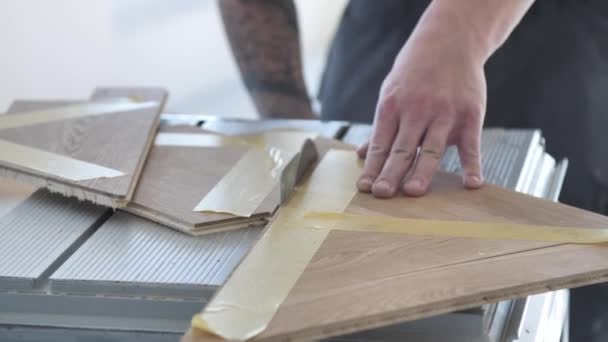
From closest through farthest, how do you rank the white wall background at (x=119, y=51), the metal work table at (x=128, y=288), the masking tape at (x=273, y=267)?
1. the masking tape at (x=273, y=267)
2. the metal work table at (x=128, y=288)
3. the white wall background at (x=119, y=51)

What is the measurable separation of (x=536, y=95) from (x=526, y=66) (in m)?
0.06

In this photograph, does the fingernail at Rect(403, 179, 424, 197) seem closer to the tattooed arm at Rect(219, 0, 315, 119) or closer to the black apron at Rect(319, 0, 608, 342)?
the black apron at Rect(319, 0, 608, 342)

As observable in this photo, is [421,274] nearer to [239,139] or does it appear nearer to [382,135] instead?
[382,135]

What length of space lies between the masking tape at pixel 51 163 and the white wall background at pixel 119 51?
30.5 inches

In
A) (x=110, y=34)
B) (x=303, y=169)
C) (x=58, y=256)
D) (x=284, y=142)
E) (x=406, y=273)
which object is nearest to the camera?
(x=406, y=273)

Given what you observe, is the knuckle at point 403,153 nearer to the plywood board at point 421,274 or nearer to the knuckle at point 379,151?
the knuckle at point 379,151

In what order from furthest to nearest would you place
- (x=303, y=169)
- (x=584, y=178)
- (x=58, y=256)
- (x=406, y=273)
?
(x=584, y=178)
(x=303, y=169)
(x=58, y=256)
(x=406, y=273)

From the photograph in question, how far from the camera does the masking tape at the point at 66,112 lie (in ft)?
3.81

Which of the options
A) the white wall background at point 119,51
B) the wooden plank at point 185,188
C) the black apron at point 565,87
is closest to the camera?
the wooden plank at point 185,188

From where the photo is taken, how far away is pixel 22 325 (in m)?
0.80

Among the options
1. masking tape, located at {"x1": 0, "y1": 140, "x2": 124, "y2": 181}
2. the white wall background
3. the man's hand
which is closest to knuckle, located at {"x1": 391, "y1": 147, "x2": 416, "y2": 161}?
the man's hand

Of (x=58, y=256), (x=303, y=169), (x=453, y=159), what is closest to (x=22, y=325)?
(x=58, y=256)

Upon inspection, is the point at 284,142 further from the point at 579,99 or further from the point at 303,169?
the point at 579,99

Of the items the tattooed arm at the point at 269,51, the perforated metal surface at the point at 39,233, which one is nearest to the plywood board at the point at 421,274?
the perforated metal surface at the point at 39,233
